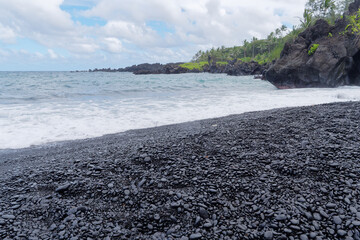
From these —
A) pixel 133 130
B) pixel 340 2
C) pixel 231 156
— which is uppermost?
pixel 340 2

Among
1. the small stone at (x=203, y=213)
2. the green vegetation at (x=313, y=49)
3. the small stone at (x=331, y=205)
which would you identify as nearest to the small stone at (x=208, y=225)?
the small stone at (x=203, y=213)

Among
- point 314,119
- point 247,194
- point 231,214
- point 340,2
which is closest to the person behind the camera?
point 231,214

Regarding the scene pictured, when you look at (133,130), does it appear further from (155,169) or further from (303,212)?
(303,212)

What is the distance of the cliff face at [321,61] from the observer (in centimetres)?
2367

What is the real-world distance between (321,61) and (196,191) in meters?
27.2

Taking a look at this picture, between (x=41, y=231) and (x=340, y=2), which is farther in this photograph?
(x=340, y=2)

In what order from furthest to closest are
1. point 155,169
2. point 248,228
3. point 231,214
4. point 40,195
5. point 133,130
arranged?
point 133,130 → point 155,169 → point 40,195 → point 231,214 → point 248,228

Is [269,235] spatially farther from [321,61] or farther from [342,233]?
[321,61]

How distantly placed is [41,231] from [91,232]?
75 centimetres

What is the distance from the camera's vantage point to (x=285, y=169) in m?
4.20

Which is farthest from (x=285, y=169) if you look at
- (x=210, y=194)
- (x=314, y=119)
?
(x=314, y=119)

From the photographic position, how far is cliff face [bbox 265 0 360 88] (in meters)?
23.7

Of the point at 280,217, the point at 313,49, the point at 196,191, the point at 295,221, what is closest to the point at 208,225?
the point at 196,191

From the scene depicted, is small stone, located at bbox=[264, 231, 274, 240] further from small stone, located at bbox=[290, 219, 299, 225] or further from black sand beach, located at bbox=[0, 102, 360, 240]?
small stone, located at bbox=[290, 219, 299, 225]
